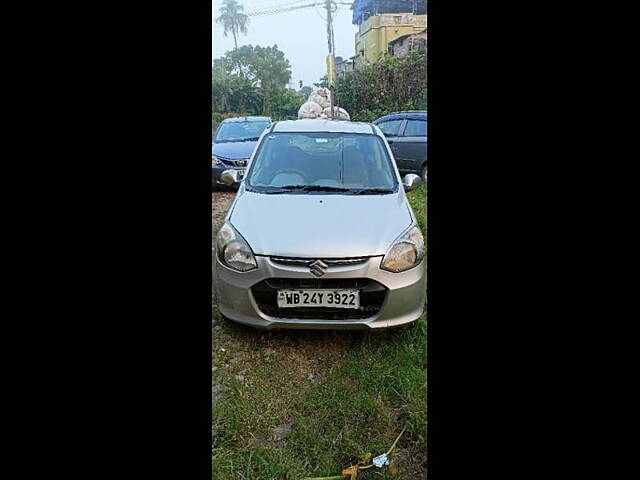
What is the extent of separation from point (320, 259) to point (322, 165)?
3.32 ft

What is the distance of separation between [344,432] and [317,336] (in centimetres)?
81

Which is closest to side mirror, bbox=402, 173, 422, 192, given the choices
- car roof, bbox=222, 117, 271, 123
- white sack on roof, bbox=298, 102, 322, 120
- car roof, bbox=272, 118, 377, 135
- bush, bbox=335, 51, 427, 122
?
car roof, bbox=272, 118, 377, 135

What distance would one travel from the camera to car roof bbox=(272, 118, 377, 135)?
377cm

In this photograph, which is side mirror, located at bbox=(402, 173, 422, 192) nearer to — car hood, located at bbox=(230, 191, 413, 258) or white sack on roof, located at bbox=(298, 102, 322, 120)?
car hood, located at bbox=(230, 191, 413, 258)

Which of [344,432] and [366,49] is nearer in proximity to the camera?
[344,432]

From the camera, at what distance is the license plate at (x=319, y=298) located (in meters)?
2.59

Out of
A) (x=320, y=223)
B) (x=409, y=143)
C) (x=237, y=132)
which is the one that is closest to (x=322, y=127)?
(x=320, y=223)

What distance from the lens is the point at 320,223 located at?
9.25 feet

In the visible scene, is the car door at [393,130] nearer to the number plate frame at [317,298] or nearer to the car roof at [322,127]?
the car roof at [322,127]

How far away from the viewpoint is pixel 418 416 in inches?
87.5

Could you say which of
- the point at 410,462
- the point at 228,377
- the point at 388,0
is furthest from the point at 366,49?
the point at 410,462

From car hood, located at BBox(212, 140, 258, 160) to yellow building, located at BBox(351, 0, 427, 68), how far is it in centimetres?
222

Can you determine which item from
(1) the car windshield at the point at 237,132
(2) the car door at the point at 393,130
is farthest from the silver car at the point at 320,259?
(1) the car windshield at the point at 237,132
